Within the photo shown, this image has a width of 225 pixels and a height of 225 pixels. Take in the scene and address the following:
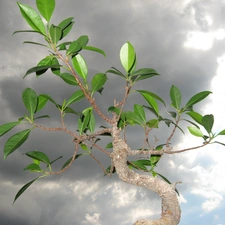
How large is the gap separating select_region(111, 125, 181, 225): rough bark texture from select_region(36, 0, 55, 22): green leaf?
0.82 metres

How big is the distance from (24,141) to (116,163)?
60 centimetres

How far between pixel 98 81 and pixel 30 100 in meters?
0.45

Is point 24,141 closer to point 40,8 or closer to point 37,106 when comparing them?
point 37,106

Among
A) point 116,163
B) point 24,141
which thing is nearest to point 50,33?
point 24,141

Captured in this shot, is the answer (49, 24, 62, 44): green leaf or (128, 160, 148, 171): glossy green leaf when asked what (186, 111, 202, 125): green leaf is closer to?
(128, 160, 148, 171): glossy green leaf

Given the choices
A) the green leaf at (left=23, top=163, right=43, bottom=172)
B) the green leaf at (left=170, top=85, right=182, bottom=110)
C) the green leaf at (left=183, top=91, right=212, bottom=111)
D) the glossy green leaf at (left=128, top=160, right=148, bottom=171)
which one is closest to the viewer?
the green leaf at (left=183, top=91, right=212, bottom=111)

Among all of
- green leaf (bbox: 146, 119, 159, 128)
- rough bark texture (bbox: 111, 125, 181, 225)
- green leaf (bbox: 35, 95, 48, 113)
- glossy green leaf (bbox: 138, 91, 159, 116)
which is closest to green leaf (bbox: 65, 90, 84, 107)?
green leaf (bbox: 35, 95, 48, 113)

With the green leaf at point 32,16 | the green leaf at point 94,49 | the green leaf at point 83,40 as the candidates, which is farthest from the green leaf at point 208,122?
the green leaf at point 32,16

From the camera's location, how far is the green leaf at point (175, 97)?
235 centimetres

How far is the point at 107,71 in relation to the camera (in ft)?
6.78

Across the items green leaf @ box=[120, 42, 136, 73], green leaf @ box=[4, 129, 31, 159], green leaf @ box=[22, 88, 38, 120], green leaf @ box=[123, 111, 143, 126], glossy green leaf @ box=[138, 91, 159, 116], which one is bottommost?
green leaf @ box=[4, 129, 31, 159]

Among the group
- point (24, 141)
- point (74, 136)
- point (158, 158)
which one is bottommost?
point (24, 141)

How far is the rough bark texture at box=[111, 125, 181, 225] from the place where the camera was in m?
2.27

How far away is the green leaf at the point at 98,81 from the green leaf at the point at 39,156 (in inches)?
26.4
